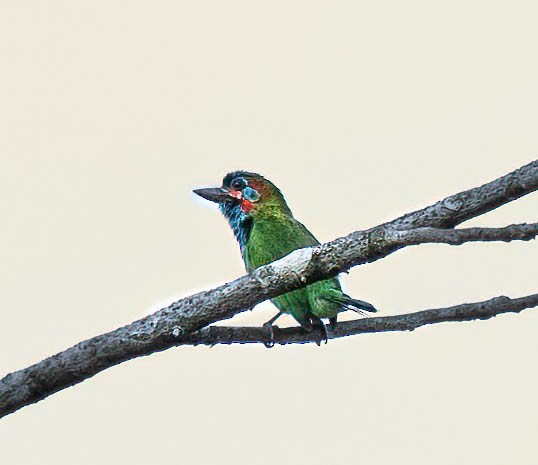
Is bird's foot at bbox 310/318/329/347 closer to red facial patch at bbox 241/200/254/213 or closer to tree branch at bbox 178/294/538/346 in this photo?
tree branch at bbox 178/294/538/346

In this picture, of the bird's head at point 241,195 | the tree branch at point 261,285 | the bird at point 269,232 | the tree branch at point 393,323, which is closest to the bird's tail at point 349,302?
the bird at point 269,232

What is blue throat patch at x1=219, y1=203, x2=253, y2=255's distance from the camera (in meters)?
4.12

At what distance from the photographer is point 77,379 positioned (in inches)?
91.3

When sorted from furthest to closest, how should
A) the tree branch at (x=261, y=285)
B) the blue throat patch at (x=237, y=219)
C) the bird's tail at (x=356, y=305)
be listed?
the blue throat patch at (x=237, y=219), the bird's tail at (x=356, y=305), the tree branch at (x=261, y=285)

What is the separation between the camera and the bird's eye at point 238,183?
13.8 feet

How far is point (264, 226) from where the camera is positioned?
4.05m

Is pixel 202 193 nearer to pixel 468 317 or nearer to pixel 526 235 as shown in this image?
pixel 468 317

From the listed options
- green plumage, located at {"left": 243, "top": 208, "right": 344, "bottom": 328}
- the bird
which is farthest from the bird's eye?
green plumage, located at {"left": 243, "top": 208, "right": 344, "bottom": 328}

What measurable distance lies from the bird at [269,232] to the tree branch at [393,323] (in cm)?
71

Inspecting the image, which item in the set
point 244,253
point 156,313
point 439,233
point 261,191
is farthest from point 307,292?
point 439,233

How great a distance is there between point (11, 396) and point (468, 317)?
1.17 metres

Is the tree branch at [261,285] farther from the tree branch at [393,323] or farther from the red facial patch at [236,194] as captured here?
the red facial patch at [236,194]

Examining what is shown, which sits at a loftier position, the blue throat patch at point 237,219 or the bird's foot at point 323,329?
the blue throat patch at point 237,219

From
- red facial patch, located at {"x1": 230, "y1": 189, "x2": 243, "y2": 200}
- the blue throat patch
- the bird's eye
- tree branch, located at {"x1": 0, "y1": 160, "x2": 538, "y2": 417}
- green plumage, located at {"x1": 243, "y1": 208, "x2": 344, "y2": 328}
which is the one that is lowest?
tree branch, located at {"x1": 0, "y1": 160, "x2": 538, "y2": 417}
